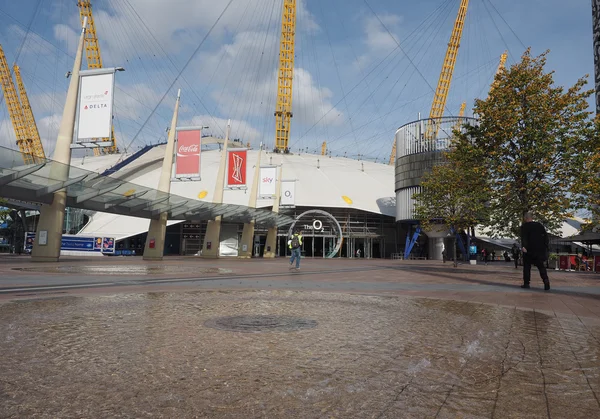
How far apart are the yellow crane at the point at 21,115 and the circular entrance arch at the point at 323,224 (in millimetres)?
46286

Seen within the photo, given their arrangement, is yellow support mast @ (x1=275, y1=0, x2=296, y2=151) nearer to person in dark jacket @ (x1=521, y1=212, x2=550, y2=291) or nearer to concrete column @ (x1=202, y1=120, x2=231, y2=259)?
concrete column @ (x1=202, y1=120, x2=231, y2=259)

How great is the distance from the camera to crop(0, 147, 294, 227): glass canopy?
1798 centimetres

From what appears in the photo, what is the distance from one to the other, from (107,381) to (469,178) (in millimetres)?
16338

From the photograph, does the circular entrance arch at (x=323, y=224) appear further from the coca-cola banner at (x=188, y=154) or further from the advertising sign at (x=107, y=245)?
the coca-cola banner at (x=188, y=154)

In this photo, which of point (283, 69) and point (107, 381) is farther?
point (283, 69)

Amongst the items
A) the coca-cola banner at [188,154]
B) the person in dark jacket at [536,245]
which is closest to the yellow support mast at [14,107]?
the coca-cola banner at [188,154]

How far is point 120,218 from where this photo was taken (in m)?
56.8

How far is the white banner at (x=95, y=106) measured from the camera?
2133cm

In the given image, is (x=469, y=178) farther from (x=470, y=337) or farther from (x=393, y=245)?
(x=393, y=245)

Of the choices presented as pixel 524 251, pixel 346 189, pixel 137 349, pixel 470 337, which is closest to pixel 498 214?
pixel 524 251

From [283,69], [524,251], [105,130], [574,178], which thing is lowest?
[524,251]

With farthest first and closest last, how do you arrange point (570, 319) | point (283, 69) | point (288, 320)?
point (283, 69) < point (570, 319) < point (288, 320)

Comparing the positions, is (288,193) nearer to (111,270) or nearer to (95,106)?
(95,106)

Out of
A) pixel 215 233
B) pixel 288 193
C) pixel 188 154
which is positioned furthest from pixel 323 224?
pixel 188 154
